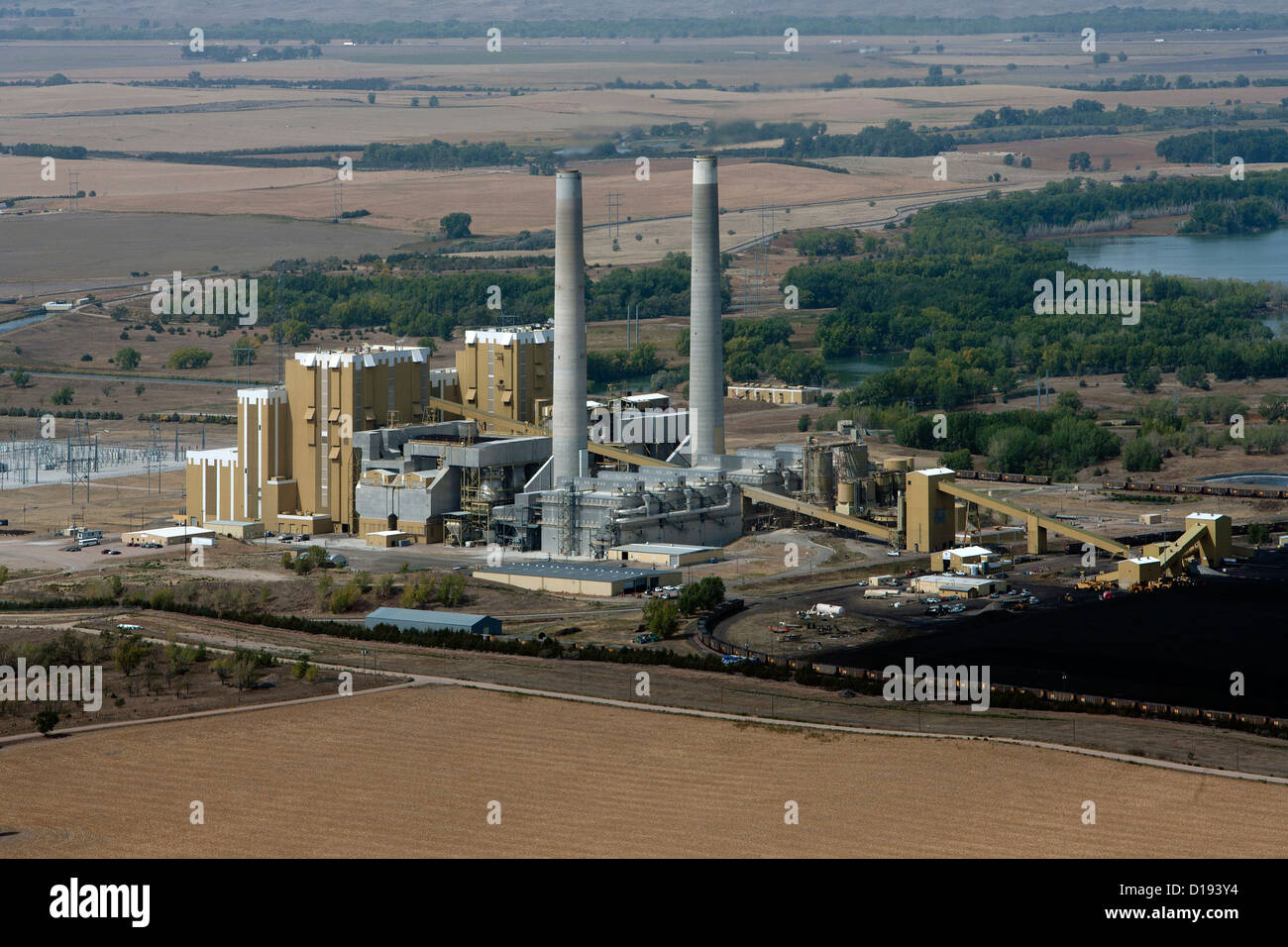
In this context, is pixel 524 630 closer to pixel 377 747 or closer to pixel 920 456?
pixel 377 747

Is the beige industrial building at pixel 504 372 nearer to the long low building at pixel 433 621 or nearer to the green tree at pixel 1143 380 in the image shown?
the long low building at pixel 433 621

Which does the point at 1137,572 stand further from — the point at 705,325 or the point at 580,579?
the point at 705,325

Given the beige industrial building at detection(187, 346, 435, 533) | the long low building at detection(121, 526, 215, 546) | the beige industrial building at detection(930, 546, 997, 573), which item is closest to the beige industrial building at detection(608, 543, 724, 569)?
the beige industrial building at detection(930, 546, 997, 573)

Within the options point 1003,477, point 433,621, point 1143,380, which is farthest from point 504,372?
point 1143,380

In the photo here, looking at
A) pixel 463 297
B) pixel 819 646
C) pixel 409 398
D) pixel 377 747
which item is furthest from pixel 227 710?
pixel 463 297

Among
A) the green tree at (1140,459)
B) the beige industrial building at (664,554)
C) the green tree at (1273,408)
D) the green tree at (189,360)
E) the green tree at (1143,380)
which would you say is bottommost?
the beige industrial building at (664,554)

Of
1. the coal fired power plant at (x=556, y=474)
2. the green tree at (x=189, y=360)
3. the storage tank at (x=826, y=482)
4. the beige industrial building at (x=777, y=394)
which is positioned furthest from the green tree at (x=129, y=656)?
the green tree at (x=189, y=360)

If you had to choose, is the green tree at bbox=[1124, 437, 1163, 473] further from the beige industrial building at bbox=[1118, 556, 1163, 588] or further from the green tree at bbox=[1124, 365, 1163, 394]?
the beige industrial building at bbox=[1118, 556, 1163, 588]
